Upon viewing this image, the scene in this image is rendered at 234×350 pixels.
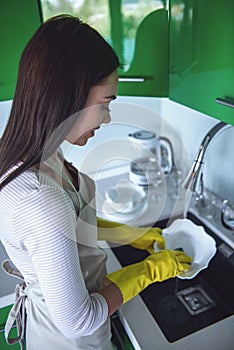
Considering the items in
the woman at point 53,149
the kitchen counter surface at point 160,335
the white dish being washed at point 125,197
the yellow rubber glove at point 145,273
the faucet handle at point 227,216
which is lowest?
the white dish being washed at point 125,197

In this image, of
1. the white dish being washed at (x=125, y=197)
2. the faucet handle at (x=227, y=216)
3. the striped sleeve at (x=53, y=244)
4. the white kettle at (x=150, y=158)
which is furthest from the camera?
the white kettle at (x=150, y=158)

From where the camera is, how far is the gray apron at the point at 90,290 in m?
0.69

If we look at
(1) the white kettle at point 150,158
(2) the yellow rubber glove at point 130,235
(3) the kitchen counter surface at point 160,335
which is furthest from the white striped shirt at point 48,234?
(1) the white kettle at point 150,158

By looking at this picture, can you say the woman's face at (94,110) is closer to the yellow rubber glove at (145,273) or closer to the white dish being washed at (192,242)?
the yellow rubber glove at (145,273)

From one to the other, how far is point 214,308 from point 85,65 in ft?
2.32

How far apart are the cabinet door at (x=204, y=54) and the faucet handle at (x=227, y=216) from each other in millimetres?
386

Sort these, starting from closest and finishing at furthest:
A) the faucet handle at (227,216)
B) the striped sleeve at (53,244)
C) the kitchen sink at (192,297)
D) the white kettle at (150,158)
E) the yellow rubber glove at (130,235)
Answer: the striped sleeve at (53,244)
the kitchen sink at (192,297)
the yellow rubber glove at (130,235)
the faucet handle at (227,216)
the white kettle at (150,158)

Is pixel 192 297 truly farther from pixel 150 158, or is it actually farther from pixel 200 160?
pixel 150 158

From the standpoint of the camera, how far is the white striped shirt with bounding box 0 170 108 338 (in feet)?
1.62

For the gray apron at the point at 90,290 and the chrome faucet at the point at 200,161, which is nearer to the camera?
the gray apron at the point at 90,290

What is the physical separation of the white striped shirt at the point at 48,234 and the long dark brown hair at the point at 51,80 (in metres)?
0.05

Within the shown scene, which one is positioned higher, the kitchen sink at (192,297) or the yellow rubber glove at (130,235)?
the yellow rubber glove at (130,235)

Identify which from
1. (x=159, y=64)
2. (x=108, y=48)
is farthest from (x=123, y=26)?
(x=108, y=48)

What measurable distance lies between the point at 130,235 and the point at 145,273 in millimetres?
232
